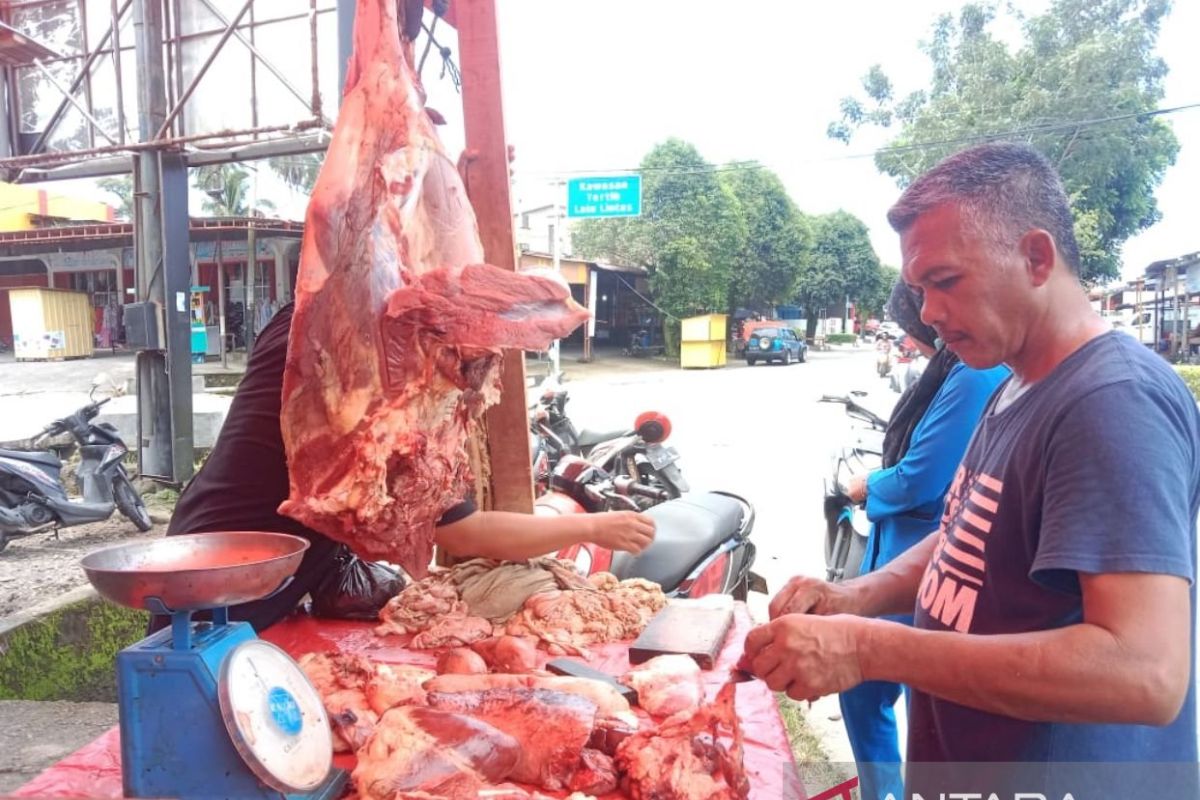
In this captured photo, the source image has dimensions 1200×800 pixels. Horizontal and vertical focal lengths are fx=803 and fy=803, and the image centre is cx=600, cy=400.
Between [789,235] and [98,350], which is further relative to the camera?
[789,235]

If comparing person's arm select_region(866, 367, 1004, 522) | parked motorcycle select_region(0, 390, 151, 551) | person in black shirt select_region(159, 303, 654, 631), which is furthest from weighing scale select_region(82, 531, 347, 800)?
parked motorcycle select_region(0, 390, 151, 551)

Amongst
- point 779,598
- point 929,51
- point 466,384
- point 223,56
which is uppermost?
point 929,51

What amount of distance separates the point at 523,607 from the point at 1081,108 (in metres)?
25.8

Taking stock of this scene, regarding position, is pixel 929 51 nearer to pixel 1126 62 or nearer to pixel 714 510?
pixel 1126 62

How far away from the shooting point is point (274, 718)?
1576 millimetres

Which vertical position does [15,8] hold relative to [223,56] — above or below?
above

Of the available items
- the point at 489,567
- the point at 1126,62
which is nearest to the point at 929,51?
the point at 1126,62

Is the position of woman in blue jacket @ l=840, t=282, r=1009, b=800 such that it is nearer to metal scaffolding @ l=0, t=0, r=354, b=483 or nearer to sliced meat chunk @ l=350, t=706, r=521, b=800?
sliced meat chunk @ l=350, t=706, r=521, b=800

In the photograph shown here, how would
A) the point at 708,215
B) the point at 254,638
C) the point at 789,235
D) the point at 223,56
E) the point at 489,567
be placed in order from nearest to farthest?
the point at 254,638 < the point at 489,567 < the point at 223,56 < the point at 708,215 < the point at 789,235

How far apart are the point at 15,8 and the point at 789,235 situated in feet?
102

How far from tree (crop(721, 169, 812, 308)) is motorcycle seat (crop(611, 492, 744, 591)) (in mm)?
30838

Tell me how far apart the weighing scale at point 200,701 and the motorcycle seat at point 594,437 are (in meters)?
5.22

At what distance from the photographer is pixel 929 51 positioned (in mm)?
27297

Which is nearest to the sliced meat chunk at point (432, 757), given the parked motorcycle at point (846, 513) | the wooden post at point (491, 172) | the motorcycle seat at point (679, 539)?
the wooden post at point (491, 172)
